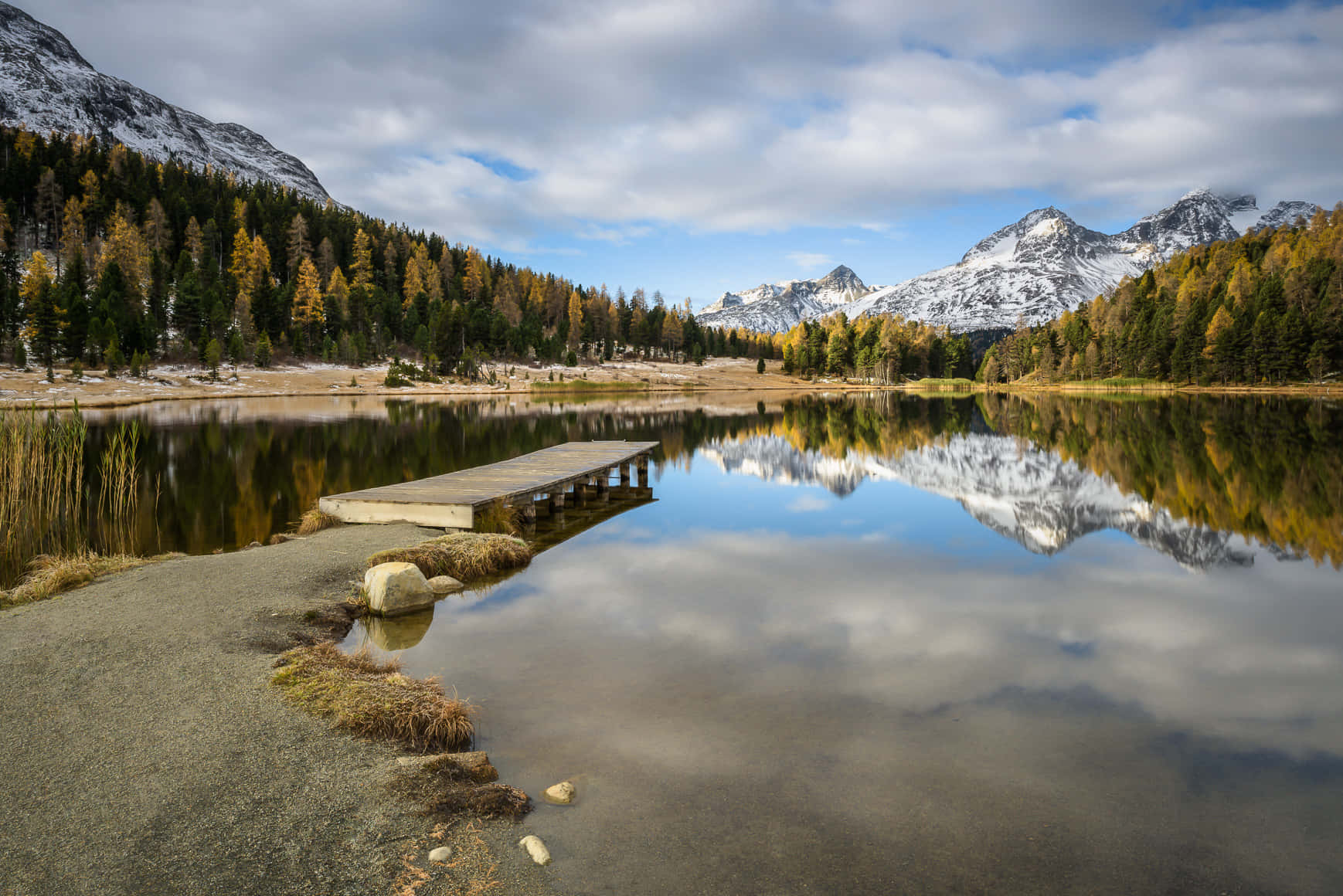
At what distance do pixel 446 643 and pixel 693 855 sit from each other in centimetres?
545

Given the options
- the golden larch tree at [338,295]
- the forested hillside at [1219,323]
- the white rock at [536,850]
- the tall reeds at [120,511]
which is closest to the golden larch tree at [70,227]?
the golden larch tree at [338,295]

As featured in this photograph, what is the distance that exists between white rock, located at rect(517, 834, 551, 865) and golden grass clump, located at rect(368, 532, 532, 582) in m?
7.77

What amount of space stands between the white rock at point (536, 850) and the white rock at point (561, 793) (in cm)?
62

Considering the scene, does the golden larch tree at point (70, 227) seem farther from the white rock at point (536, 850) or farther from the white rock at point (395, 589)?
the white rock at point (536, 850)

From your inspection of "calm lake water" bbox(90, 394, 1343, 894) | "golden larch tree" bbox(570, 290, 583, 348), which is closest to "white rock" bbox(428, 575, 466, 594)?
"calm lake water" bbox(90, 394, 1343, 894)

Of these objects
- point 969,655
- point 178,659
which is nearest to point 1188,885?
point 969,655

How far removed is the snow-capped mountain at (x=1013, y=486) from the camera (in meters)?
16.2

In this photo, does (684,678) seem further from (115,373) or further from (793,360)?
(793,360)

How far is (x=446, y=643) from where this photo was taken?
9.58 m

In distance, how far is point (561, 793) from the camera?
5.80 metres

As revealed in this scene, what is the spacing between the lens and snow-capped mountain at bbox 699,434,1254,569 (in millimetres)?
16156

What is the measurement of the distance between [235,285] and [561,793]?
11808cm

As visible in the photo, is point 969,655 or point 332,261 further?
point 332,261

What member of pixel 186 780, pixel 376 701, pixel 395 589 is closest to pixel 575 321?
pixel 395 589
